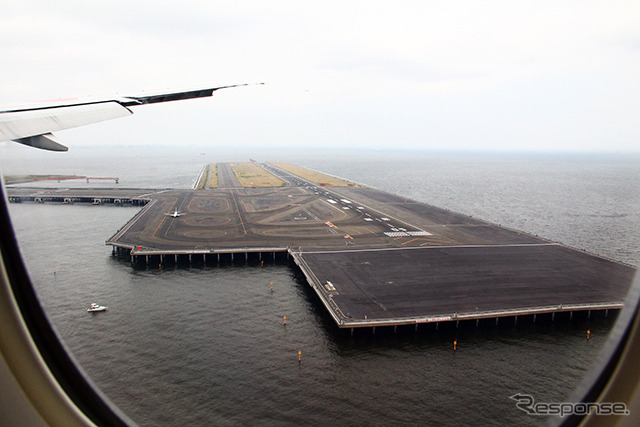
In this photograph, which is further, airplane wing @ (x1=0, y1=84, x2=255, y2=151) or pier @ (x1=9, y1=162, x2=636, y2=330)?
pier @ (x1=9, y1=162, x2=636, y2=330)

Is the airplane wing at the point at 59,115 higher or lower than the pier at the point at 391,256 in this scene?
higher

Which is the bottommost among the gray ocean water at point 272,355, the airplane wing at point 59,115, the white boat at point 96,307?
the gray ocean water at point 272,355

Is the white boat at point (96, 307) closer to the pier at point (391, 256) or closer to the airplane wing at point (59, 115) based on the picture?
the pier at point (391, 256)

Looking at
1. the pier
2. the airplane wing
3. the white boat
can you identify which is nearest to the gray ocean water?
the white boat

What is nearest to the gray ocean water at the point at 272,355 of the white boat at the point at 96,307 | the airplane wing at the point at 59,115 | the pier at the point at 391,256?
the white boat at the point at 96,307

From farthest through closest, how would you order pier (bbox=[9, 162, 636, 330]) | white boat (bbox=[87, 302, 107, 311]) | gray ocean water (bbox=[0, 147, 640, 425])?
1. white boat (bbox=[87, 302, 107, 311])
2. pier (bbox=[9, 162, 636, 330])
3. gray ocean water (bbox=[0, 147, 640, 425])

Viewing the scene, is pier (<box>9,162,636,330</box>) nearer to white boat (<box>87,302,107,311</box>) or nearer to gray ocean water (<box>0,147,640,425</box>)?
gray ocean water (<box>0,147,640,425</box>)

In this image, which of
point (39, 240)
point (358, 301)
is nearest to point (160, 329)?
point (358, 301)

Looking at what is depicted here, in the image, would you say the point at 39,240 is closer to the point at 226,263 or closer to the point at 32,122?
the point at 226,263
